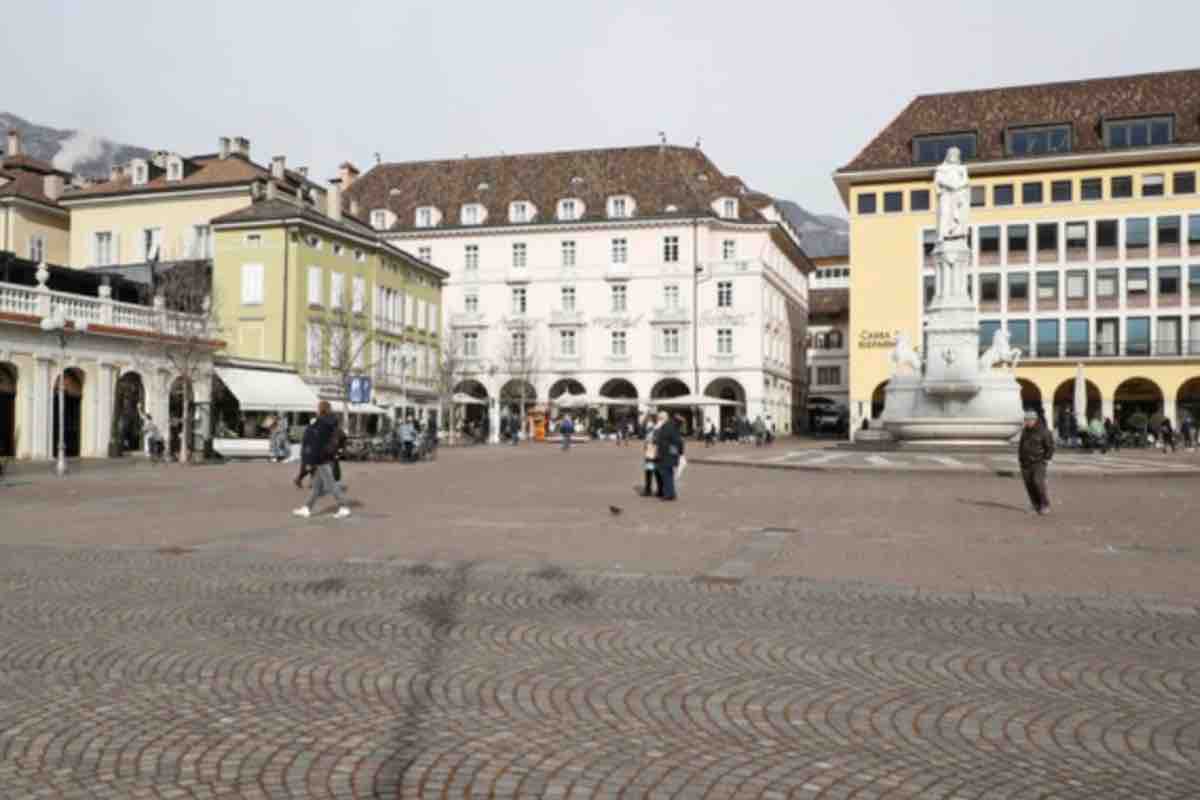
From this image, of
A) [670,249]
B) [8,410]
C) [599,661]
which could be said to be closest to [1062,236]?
[670,249]

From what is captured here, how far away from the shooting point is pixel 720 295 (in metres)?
73.1

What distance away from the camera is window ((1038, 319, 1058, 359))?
210ft

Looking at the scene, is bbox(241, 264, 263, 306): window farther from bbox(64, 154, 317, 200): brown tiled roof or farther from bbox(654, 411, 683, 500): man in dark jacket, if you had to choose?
bbox(654, 411, 683, 500): man in dark jacket

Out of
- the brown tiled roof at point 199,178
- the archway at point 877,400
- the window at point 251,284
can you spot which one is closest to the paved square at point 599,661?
the window at point 251,284

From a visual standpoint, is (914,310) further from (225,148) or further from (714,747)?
(714,747)

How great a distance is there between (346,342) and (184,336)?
9.94 metres

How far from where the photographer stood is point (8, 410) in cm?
3450

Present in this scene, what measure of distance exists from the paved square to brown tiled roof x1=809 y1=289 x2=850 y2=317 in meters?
86.6

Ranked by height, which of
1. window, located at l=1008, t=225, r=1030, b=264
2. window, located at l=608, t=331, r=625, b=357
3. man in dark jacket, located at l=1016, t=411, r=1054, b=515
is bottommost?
man in dark jacket, located at l=1016, t=411, r=1054, b=515

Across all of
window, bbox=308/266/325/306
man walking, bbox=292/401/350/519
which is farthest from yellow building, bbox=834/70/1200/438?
man walking, bbox=292/401/350/519

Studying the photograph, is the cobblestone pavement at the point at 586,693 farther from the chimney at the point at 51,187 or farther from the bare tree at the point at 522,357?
the bare tree at the point at 522,357

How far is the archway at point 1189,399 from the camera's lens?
62469mm

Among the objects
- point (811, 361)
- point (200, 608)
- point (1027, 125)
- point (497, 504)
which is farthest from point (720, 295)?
Result: point (200, 608)

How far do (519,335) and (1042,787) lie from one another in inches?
2865
